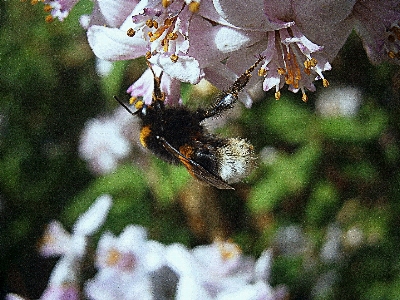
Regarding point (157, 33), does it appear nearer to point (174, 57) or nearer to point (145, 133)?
point (174, 57)

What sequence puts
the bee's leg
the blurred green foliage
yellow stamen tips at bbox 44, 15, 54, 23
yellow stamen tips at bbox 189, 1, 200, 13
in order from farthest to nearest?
the blurred green foliage, yellow stamen tips at bbox 44, 15, 54, 23, the bee's leg, yellow stamen tips at bbox 189, 1, 200, 13

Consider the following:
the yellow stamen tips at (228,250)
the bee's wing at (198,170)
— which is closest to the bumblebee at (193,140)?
the bee's wing at (198,170)

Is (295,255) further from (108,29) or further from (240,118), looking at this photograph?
(108,29)

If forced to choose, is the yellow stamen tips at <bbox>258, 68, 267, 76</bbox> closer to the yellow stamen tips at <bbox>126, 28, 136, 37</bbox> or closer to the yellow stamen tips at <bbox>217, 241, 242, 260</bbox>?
the yellow stamen tips at <bbox>126, 28, 136, 37</bbox>

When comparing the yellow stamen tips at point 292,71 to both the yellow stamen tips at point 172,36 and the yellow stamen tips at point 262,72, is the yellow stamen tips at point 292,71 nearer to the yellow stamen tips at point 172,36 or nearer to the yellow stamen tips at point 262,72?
the yellow stamen tips at point 262,72

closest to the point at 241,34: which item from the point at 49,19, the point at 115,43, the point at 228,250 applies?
the point at 115,43

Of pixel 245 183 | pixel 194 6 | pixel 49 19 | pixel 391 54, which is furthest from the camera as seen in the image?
pixel 245 183

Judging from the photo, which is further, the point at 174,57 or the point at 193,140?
the point at 193,140

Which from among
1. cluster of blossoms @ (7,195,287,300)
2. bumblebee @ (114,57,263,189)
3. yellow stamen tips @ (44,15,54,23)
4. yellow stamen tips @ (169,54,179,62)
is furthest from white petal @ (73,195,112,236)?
yellow stamen tips @ (169,54,179,62)
